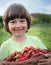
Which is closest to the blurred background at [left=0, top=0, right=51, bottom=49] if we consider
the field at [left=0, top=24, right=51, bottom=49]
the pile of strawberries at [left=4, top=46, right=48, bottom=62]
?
the field at [left=0, top=24, right=51, bottom=49]

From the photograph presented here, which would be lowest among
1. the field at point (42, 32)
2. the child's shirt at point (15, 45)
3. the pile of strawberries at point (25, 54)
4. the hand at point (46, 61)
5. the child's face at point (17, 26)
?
the hand at point (46, 61)

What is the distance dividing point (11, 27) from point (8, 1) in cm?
20

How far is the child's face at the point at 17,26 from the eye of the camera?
2.25 metres

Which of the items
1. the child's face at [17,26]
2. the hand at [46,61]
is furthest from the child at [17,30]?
the hand at [46,61]

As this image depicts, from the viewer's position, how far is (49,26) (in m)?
2.34

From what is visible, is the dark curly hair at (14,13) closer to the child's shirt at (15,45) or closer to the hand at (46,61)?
the child's shirt at (15,45)

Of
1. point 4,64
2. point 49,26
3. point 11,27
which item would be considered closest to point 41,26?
point 49,26

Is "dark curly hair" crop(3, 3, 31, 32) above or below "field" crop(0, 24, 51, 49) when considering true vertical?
above

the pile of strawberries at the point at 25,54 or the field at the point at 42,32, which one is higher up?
the field at the point at 42,32

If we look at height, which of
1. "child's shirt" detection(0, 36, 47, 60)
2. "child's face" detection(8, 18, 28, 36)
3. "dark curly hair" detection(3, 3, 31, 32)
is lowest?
"child's shirt" detection(0, 36, 47, 60)

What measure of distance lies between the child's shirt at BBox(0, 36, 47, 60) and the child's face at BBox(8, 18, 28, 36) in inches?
2.4

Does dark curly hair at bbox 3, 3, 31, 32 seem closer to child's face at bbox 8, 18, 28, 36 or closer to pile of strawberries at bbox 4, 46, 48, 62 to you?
child's face at bbox 8, 18, 28, 36

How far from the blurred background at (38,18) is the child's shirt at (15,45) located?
0.03 metres

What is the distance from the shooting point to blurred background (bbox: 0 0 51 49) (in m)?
2.29
